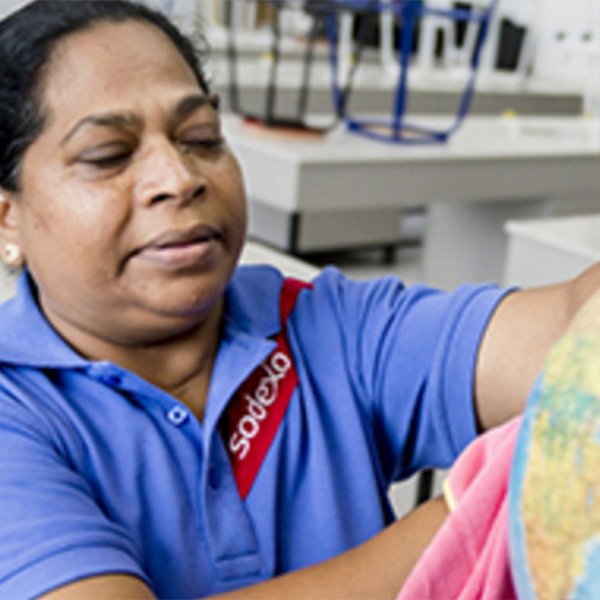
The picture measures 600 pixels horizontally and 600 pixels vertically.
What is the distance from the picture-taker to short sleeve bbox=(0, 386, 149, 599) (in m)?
0.57

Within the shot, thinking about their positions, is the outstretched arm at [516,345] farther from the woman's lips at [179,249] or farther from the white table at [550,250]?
the white table at [550,250]

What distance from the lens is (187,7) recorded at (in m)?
1.16

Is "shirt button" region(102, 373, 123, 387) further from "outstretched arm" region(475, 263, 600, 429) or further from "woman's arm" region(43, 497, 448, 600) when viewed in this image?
"outstretched arm" region(475, 263, 600, 429)

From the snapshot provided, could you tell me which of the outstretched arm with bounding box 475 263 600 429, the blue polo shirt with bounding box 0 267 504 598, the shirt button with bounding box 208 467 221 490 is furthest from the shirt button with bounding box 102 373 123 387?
the outstretched arm with bounding box 475 263 600 429

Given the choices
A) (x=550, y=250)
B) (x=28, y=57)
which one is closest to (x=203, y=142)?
(x=28, y=57)

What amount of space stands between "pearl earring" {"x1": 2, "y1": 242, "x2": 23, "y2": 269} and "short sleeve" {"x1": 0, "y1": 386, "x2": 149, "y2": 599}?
0.58 ft

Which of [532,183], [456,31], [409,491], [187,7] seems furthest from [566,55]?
[187,7]

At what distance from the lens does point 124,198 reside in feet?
2.36

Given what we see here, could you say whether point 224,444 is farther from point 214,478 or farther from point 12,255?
point 12,255

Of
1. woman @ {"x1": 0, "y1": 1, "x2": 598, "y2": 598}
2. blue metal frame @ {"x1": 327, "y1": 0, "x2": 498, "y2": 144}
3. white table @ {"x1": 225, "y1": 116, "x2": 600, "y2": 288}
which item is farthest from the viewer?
blue metal frame @ {"x1": 327, "y1": 0, "x2": 498, "y2": 144}

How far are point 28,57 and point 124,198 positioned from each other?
15cm

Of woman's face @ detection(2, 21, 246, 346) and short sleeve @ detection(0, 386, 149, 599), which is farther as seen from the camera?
woman's face @ detection(2, 21, 246, 346)

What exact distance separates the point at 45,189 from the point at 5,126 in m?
0.07

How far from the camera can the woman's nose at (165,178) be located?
0.71m
